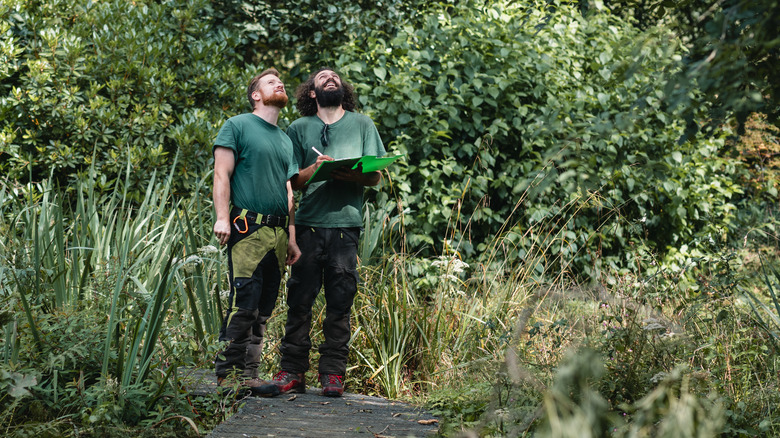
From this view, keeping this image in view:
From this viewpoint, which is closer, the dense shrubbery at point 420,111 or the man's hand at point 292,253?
the man's hand at point 292,253

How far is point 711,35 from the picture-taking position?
1.70 metres

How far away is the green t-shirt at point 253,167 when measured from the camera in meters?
3.79

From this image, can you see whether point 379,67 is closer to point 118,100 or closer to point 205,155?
point 205,155

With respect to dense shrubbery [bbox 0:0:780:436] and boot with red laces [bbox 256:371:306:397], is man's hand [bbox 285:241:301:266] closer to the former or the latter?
dense shrubbery [bbox 0:0:780:436]

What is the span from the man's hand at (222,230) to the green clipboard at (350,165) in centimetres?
53

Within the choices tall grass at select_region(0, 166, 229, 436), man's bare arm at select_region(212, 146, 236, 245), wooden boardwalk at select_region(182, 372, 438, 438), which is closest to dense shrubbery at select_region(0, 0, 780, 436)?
tall grass at select_region(0, 166, 229, 436)

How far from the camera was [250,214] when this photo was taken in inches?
148

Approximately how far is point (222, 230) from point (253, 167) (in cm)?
39

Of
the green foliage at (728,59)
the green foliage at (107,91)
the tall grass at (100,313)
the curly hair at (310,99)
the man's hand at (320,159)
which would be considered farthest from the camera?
the green foliage at (107,91)

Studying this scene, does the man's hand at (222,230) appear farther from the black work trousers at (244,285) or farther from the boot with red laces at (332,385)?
the boot with red laces at (332,385)

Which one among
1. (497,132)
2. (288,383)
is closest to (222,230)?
(288,383)

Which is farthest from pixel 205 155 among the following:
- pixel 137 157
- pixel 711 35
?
pixel 711 35

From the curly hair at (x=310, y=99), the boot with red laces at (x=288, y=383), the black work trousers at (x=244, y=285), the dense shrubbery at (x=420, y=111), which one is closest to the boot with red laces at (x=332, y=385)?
the boot with red laces at (x=288, y=383)

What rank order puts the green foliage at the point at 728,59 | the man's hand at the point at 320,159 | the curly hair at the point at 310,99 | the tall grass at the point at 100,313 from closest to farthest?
the green foliage at the point at 728,59, the tall grass at the point at 100,313, the man's hand at the point at 320,159, the curly hair at the point at 310,99
